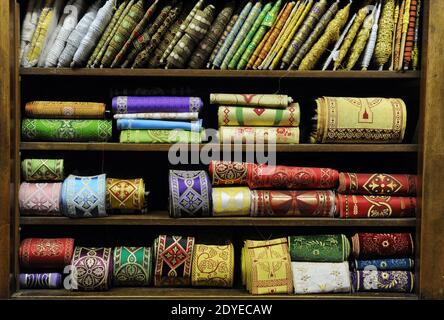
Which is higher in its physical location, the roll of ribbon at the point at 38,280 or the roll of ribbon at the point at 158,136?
the roll of ribbon at the point at 158,136

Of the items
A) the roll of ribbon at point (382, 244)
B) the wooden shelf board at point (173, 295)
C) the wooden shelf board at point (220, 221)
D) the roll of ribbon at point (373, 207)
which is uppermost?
the roll of ribbon at point (373, 207)

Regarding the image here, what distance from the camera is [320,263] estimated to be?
204cm

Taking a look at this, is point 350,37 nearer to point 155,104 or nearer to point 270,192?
point 270,192

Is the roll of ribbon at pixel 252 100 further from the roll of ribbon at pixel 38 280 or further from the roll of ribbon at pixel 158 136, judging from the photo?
the roll of ribbon at pixel 38 280

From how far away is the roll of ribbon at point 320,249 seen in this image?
2.04 m

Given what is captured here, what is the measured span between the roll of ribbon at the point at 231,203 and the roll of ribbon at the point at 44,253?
577 mm

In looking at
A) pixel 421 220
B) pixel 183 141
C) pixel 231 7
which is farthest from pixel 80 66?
pixel 421 220

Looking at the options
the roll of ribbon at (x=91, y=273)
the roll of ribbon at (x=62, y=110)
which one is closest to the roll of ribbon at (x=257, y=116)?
the roll of ribbon at (x=62, y=110)

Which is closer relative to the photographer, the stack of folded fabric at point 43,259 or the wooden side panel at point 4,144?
the wooden side panel at point 4,144

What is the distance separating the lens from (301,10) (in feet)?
6.57

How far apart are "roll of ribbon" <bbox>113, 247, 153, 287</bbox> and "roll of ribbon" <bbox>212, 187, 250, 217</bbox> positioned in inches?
12.7

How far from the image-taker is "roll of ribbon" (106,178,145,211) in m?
2.04

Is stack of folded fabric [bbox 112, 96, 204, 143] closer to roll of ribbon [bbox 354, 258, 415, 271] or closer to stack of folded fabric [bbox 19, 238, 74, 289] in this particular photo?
stack of folded fabric [bbox 19, 238, 74, 289]

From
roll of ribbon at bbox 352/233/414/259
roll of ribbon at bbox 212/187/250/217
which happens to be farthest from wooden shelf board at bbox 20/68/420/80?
roll of ribbon at bbox 352/233/414/259
